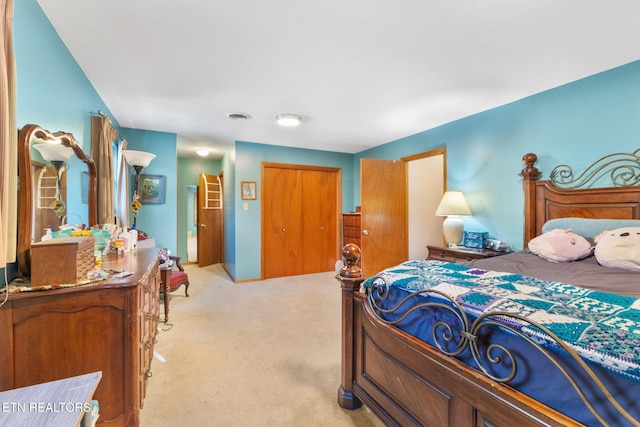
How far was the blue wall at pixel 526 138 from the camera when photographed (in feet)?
7.48

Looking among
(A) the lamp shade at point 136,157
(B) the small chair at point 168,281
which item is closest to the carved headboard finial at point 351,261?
(B) the small chair at point 168,281

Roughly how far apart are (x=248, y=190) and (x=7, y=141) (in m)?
3.62

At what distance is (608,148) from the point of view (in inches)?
92.0

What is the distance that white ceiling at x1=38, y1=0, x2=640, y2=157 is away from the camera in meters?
1.62

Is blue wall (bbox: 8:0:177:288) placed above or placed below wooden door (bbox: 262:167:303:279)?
above

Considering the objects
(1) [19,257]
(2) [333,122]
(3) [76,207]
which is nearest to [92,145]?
(3) [76,207]

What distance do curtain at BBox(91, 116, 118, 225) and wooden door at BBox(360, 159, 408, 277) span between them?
118 inches

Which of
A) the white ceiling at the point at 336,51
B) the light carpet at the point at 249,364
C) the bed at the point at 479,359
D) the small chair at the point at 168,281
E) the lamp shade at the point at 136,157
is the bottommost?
the light carpet at the point at 249,364

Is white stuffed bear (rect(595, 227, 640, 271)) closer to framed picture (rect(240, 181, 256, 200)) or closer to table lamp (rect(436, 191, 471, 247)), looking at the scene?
table lamp (rect(436, 191, 471, 247))

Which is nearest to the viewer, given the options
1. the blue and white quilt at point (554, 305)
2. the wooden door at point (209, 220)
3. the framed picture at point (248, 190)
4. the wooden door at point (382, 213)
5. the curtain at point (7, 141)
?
the blue and white quilt at point (554, 305)

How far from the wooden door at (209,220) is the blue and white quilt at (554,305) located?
5.15m

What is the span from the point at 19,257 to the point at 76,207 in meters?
0.99

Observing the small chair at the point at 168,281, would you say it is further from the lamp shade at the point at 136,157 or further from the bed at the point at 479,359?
the bed at the point at 479,359

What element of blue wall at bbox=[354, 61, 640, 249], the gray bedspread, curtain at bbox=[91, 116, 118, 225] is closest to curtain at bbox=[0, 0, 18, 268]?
curtain at bbox=[91, 116, 118, 225]
